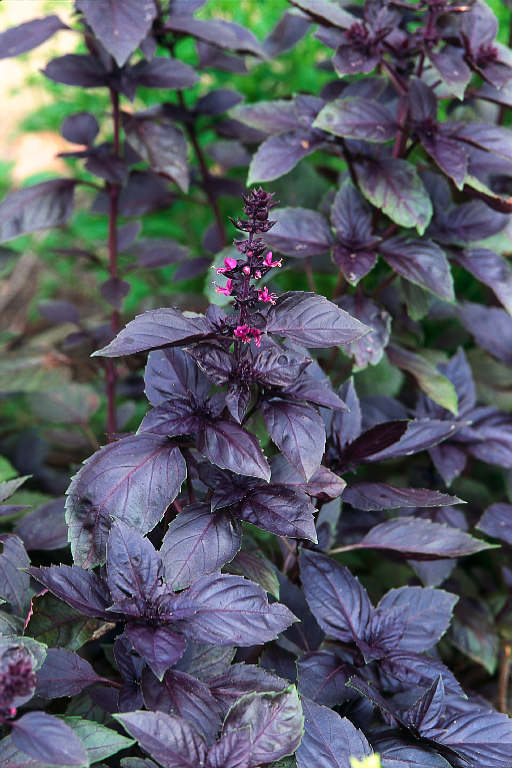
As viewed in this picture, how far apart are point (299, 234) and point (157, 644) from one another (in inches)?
33.1

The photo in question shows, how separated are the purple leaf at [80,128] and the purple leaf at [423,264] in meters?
0.67

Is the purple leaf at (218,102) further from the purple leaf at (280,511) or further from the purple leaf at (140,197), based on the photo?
the purple leaf at (280,511)

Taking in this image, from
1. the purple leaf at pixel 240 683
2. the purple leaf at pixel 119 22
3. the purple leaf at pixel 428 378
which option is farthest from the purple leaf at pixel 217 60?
the purple leaf at pixel 240 683

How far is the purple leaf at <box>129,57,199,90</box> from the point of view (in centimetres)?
153

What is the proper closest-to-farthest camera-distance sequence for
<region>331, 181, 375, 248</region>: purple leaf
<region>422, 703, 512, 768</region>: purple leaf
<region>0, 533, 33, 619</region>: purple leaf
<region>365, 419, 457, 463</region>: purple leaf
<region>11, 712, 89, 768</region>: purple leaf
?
1. <region>11, 712, 89, 768</region>: purple leaf
2. <region>422, 703, 512, 768</region>: purple leaf
3. <region>0, 533, 33, 619</region>: purple leaf
4. <region>365, 419, 457, 463</region>: purple leaf
5. <region>331, 181, 375, 248</region>: purple leaf

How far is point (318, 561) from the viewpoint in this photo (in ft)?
3.88

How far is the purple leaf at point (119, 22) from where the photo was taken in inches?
52.2

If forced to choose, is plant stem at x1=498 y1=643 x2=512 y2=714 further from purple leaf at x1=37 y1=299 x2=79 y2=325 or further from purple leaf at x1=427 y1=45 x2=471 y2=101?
purple leaf at x1=37 y1=299 x2=79 y2=325

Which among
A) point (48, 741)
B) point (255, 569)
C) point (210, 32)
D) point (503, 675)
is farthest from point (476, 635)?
point (210, 32)

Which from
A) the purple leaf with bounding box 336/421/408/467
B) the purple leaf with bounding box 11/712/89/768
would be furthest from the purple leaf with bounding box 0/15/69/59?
the purple leaf with bounding box 11/712/89/768

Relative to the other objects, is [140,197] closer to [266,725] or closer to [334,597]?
[334,597]

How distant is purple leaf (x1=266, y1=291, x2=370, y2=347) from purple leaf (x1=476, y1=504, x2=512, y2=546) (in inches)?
24.8

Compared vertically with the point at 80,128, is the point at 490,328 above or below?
below

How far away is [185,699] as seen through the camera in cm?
94
